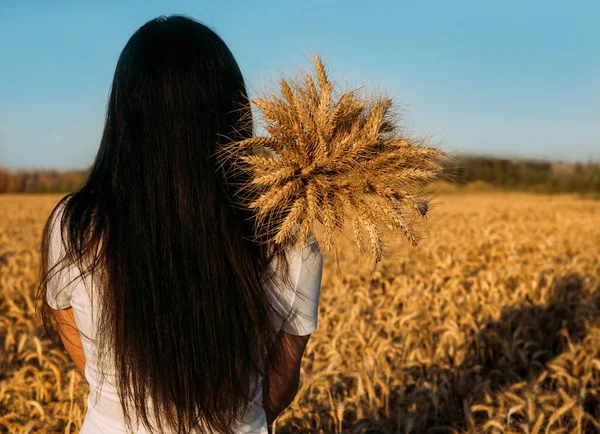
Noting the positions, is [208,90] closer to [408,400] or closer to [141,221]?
[141,221]

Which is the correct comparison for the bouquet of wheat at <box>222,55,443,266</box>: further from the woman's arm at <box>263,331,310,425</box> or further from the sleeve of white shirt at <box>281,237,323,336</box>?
the woman's arm at <box>263,331,310,425</box>

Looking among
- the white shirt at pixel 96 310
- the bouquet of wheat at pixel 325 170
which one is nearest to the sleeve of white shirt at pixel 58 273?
the white shirt at pixel 96 310

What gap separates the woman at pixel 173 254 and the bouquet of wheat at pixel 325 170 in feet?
0.29

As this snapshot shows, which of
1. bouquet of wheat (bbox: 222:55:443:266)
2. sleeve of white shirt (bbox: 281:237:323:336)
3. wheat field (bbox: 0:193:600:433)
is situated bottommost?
wheat field (bbox: 0:193:600:433)

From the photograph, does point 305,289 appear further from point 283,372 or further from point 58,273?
point 58,273

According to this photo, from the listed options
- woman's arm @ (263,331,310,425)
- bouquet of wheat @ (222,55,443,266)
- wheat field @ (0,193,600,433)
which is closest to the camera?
bouquet of wheat @ (222,55,443,266)

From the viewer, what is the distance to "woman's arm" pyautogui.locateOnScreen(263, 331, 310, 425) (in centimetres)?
171

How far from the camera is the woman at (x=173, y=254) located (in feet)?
4.99

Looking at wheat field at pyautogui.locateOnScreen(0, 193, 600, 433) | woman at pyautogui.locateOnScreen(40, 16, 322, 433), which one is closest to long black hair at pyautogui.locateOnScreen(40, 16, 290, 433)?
woman at pyautogui.locateOnScreen(40, 16, 322, 433)

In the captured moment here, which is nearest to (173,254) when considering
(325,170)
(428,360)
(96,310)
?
(96,310)

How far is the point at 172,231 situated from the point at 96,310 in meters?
0.32

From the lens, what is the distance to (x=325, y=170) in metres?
1.51

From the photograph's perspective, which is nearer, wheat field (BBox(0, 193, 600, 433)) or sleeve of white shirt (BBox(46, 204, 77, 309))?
sleeve of white shirt (BBox(46, 204, 77, 309))

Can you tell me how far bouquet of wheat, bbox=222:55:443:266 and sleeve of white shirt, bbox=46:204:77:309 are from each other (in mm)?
503
